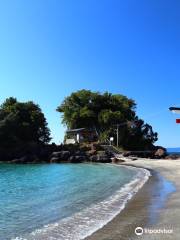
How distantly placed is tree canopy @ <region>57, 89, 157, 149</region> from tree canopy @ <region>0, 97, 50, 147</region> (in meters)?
7.95

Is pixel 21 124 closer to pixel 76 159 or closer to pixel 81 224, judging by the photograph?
pixel 76 159

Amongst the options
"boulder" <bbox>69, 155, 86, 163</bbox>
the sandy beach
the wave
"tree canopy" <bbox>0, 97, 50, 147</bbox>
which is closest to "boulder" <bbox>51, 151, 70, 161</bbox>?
"boulder" <bbox>69, 155, 86, 163</bbox>

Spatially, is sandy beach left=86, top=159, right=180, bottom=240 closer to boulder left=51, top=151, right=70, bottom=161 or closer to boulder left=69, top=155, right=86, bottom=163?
boulder left=69, top=155, right=86, bottom=163

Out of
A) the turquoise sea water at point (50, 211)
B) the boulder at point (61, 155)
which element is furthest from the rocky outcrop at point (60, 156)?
the turquoise sea water at point (50, 211)

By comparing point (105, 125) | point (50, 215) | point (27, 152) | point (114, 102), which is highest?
point (114, 102)

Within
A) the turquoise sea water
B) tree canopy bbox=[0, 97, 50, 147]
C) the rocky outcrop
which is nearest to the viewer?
the turquoise sea water

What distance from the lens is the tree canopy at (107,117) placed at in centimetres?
7581

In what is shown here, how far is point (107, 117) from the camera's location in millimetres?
75625

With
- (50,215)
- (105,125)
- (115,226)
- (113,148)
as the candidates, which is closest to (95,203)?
(50,215)

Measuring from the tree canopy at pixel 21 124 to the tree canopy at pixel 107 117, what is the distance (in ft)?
26.1

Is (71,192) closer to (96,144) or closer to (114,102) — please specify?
(96,144)

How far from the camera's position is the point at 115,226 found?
470 inches

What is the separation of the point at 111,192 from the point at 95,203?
439 cm

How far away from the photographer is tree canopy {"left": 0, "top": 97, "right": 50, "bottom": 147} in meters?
70.8
